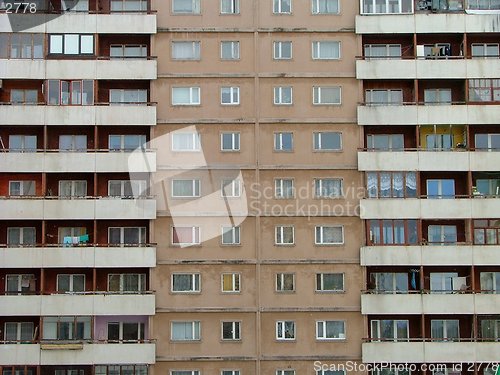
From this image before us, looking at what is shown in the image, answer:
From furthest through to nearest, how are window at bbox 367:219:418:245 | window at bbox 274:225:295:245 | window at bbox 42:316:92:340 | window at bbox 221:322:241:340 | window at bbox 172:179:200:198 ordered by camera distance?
1. window at bbox 172:179:200:198
2. window at bbox 274:225:295:245
3. window at bbox 367:219:418:245
4. window at bbox 221:322:241:340
5. window at bbox 42:316:92:340

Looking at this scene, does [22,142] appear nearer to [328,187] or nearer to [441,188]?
[328,187]

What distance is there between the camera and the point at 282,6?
44312 millimetres

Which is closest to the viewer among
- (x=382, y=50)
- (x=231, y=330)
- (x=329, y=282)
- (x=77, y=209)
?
(x=77, y=209)

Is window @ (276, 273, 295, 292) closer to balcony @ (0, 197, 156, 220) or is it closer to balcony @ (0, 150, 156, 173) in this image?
balcony @ (0, 197, 156, 220)

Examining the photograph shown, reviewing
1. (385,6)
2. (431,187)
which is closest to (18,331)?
(431,187)

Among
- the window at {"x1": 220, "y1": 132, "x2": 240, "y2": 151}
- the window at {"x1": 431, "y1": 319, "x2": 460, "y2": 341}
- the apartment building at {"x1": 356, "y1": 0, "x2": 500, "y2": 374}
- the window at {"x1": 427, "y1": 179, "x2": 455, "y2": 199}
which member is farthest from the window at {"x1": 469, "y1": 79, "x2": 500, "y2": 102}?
the window at {"x1": 220, "y1": 132, "x2": 240, "y2": 151}

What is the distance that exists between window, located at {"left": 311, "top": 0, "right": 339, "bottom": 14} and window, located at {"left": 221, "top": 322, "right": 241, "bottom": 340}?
56.4ft

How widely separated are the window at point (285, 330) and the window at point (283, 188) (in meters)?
6.54

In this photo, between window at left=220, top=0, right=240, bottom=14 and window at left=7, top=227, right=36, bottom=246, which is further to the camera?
window at left=220, top=0, right=240, bottom=14

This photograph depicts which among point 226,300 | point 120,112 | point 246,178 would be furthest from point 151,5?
point 226,300

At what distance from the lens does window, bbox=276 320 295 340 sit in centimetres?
4241

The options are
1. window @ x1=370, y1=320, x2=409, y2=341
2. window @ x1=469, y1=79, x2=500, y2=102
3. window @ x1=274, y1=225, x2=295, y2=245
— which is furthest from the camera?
window @ x1=469, y1=79, x2=500, y2=102

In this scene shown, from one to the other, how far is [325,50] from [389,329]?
15.2 meters

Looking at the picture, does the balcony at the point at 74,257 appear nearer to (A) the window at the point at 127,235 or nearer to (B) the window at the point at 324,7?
(A) the window at the point at 127,235
